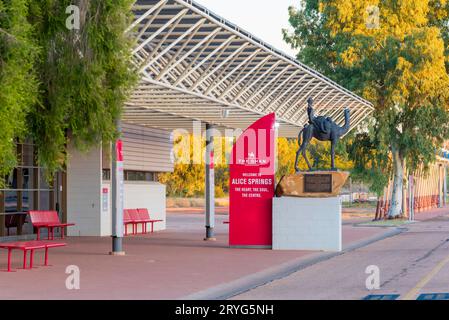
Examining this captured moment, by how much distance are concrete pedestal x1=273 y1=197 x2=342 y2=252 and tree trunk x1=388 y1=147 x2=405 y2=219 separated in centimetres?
2337

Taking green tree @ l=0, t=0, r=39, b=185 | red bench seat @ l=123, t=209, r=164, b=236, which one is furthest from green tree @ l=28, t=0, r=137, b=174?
red bench seat @ l=123, t=209, r=164, b=236

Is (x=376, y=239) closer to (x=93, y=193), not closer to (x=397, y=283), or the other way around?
(x=93, y=193)

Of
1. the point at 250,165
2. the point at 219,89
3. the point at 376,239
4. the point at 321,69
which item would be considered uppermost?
the point at 321,69

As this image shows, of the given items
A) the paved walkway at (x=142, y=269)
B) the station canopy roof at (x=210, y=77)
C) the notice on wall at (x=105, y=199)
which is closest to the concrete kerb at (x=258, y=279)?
the paved walkway at (x=142, y=269)

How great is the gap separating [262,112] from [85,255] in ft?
34.1

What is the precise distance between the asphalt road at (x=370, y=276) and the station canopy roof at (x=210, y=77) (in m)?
5.75

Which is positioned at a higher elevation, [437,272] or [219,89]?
[219,89]

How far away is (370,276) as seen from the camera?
58.8ft

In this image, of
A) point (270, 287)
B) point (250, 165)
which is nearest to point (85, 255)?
point (250, 165)

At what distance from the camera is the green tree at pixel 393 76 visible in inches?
1789

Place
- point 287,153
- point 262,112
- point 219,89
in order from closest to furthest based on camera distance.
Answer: point 219,89 < point 262,112 < point 287,153

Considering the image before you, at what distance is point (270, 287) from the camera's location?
16578 millimetres

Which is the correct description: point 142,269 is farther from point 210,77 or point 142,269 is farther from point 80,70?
point 210,77

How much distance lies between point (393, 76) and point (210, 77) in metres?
18.7
